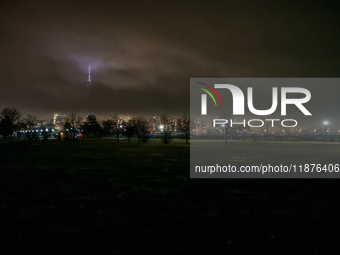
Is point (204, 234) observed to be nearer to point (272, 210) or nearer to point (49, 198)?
point (272, 210)

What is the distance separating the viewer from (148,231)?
6.38 metres

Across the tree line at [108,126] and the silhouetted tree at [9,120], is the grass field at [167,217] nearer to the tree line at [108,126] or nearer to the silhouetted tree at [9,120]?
the tree line at [108,126]

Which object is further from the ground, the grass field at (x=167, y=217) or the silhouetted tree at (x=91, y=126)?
the silhouetted tree at (x=91, y=126)

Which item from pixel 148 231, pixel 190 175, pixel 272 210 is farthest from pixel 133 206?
pixel 190 175

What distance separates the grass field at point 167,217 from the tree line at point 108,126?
1904 inches

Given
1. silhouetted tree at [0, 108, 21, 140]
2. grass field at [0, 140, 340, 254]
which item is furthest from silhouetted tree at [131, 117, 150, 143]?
grass field at [0, 140, 340, 254]

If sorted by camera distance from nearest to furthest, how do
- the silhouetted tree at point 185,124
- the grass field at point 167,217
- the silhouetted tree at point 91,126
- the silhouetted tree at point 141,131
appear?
the grass field at point 167,217 → the silhouetted tree at point 141,131 → the silhouetted tree at point 185,124 → the silhouetted tree at point 91,126

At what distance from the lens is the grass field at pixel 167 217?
220 inches

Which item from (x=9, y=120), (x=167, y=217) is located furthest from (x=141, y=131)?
(x=167, y=217)

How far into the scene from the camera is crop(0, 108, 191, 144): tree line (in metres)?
68.3

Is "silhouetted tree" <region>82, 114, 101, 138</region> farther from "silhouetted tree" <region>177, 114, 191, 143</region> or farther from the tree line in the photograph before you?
"silhouetted tree" <region>177, 114, 191, 143</region>

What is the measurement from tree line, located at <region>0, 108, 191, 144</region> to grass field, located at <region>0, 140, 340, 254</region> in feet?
159

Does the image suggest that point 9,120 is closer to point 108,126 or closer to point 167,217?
point 108,126

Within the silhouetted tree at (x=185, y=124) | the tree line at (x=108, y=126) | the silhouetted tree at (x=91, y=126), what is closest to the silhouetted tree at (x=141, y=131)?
the tree line at (x=108, y=126)
